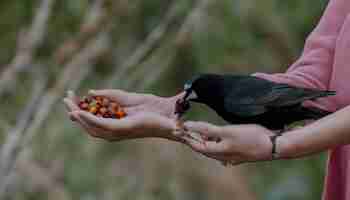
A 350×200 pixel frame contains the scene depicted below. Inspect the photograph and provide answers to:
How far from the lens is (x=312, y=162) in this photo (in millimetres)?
3684

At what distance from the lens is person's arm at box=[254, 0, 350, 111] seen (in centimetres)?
178

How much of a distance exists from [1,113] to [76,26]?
1.37 feet

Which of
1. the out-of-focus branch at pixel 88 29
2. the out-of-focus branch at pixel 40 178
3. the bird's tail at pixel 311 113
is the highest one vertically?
the bird's tail at pixel 311 113

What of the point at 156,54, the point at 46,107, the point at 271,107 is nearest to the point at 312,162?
the point at 156,54

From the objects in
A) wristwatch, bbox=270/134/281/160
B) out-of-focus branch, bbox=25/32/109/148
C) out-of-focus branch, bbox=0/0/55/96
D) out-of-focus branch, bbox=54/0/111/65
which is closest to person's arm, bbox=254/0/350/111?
wristwatch, bbox=270/134/281/160

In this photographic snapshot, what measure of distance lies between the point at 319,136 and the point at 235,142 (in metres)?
0.12

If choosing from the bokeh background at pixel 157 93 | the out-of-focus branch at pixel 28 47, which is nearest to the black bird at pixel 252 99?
the bokeh background at pixel 157 93

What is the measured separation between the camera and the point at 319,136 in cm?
155

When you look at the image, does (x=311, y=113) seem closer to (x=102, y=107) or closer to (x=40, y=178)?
(x=102, y=107)

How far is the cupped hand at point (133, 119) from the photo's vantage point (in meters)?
1.66

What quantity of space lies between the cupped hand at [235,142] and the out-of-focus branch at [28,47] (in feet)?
7.84

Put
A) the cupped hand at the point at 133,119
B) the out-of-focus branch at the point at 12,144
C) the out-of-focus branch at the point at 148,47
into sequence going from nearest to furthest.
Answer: the cupped hand at the point at 133,119 < the out-of-focus branch at the point at 12,144 < the out-of-focus branch at the point at 148,47

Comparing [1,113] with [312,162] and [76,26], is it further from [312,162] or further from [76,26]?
[312,162]

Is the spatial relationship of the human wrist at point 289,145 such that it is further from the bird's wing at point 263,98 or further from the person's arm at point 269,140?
the bird's wing at point 263,98
